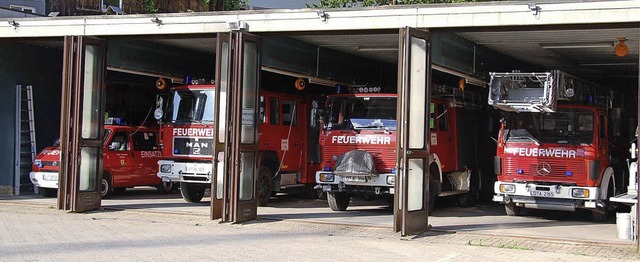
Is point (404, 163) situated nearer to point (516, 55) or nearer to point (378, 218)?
point (378, 218)

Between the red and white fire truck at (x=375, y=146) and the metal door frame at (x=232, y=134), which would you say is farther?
the red and white fire truck at (x=375, y=146)

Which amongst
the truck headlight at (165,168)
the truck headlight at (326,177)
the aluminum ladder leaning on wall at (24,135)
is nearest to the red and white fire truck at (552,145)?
the truck headlight at (326,177)

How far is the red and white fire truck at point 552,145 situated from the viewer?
1413 cm

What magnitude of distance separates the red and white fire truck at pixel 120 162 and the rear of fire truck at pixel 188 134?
190 cm

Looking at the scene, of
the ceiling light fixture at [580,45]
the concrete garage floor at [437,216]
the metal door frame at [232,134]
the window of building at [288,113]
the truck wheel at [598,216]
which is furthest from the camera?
the window of building at [288,113]

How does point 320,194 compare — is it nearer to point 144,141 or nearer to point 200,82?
point 200,82

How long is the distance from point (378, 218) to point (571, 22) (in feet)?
17.7

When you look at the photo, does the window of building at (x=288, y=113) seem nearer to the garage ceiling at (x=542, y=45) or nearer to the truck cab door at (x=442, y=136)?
the garage ceiling at (x=542, y=45)

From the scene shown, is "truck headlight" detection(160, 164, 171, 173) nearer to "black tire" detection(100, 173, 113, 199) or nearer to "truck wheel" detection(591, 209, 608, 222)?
"black tire" detection(100, 173, 113, 199)

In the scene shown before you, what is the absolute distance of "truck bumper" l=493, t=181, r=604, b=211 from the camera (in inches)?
554

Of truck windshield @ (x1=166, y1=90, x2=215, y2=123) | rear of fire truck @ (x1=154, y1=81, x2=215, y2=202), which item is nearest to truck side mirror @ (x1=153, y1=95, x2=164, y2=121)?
rear of fire truck @ (x1=154, y1=81, x2=215, y2=202)

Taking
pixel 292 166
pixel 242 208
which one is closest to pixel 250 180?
pixel 242 208

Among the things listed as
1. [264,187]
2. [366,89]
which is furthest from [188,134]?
[366,89]

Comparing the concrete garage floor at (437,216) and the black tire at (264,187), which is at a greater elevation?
the black tire at (264,187)
